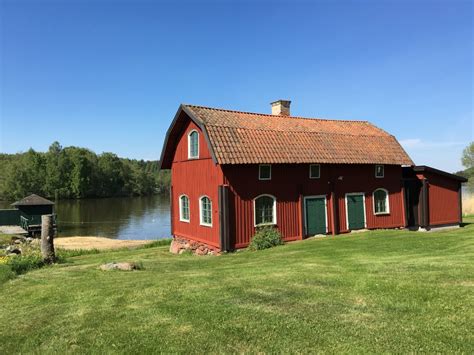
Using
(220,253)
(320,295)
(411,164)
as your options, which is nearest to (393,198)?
(411,164)

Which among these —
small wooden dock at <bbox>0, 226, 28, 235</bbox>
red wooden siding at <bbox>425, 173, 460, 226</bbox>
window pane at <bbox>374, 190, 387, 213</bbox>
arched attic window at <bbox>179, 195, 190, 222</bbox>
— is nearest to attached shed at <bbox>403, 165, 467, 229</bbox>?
red wooden siding at <bbox>425, 173, 460, 226</bbox>

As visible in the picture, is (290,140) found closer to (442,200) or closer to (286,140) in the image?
(286,140)

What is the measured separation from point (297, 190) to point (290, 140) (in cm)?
234

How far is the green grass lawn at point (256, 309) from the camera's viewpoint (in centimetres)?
530

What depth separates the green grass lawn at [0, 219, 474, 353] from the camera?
5305 mm

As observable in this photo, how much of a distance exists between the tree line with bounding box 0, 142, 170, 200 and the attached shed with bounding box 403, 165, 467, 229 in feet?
299

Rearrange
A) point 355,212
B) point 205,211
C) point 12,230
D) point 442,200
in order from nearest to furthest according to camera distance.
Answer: point 205,211 → point 355,212 → point 442,200 → point 12,230

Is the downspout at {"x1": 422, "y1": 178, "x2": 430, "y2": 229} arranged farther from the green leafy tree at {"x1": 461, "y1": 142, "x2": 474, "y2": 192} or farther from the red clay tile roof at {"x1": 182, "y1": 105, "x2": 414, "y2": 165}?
the green leafy tree at {"x1": 461, "y1": 142, "x2": 474, "y2": 192}

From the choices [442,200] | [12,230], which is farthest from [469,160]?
[12,230]

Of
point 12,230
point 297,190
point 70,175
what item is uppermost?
point 70,175

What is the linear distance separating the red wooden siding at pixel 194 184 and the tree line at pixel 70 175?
84581 millimetres

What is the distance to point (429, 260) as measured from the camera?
32.4ft

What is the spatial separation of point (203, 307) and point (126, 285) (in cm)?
285

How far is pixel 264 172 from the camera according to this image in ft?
56.8
